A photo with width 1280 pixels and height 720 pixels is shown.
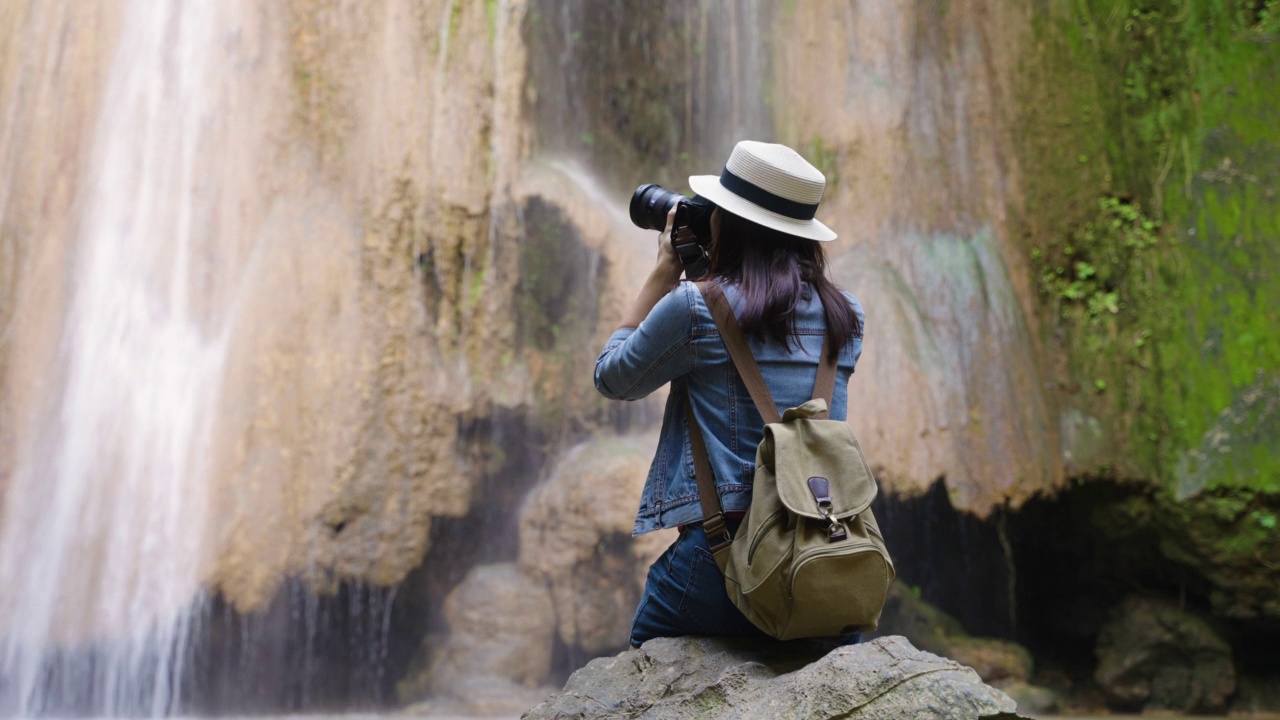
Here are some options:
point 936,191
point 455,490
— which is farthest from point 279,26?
point 936,191

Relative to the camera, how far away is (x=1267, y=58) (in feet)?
20.0

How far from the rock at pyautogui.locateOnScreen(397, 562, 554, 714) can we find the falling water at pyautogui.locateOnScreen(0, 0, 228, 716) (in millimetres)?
1405

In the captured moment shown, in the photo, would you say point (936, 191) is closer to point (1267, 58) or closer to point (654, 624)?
point (1267, 58)

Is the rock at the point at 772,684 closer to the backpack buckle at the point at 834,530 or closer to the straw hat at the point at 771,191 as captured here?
the backpack buckle at the point at 834,530

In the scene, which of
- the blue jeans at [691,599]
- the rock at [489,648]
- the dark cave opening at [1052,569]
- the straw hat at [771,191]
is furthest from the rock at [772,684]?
the dark cave opening at [1052,569]

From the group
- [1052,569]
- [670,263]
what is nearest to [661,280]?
[670,263]

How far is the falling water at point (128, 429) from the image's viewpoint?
5.41 m

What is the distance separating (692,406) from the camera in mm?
1887

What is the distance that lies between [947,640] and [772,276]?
4816 mm

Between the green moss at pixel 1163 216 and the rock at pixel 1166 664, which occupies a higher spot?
the green moss at pixel 1163 216

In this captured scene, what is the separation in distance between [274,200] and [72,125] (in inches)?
59.1

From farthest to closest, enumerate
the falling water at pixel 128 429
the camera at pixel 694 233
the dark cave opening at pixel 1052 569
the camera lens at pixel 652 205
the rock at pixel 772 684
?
1. the dark cave opening at pixel 1052 569
2. the falling water at pixel 128 429
3. the camera lens at pixel 652 205
4. the camera at pixel 694 233
5. the rock at pixel 772 684

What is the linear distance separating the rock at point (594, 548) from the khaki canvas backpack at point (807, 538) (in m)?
4.07

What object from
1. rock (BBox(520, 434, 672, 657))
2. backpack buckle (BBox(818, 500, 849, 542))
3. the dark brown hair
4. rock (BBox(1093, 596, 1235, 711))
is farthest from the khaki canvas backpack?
rock (BBox(1093, 596, 1235, 711))
